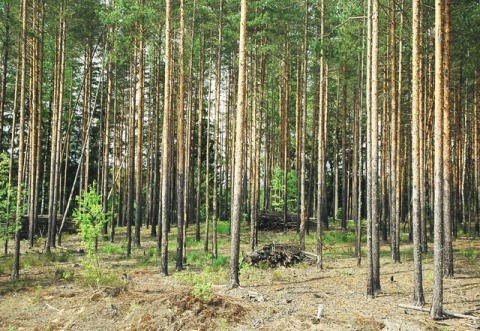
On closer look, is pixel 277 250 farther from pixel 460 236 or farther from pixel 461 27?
pixel 460 236

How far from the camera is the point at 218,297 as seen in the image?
9.60 m

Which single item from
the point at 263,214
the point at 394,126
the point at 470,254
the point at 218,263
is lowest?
the point at 218,263

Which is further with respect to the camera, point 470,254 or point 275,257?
point 470,254

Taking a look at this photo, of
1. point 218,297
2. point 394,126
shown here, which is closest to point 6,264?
point 218,297

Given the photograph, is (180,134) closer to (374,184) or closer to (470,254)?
(374,184)

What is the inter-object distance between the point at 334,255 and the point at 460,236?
1062 centimetres

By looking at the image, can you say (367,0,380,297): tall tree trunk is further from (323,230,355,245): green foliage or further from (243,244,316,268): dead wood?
(323,230,355,245): green foliage

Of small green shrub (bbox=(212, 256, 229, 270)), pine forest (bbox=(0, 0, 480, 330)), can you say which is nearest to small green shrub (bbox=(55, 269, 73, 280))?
pine forest (bbox=(0, 0, 480, 330))

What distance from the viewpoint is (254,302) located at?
9906 mm

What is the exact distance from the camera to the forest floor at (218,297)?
8.59 metres

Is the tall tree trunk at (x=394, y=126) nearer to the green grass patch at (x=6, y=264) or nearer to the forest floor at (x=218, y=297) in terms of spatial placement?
the forest floor at (x=218, y=297)

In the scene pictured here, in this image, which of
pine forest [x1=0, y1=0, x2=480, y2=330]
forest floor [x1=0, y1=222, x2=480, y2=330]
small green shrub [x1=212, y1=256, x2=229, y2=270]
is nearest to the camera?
forest floor [x1=0, y1=222, x2=480, y2=330]

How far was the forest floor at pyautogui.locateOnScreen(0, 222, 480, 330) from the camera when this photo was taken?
859 centimetres

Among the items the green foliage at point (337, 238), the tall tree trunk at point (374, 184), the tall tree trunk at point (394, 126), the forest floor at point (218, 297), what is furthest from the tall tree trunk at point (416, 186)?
→ the green foliage at point (337, 238)
